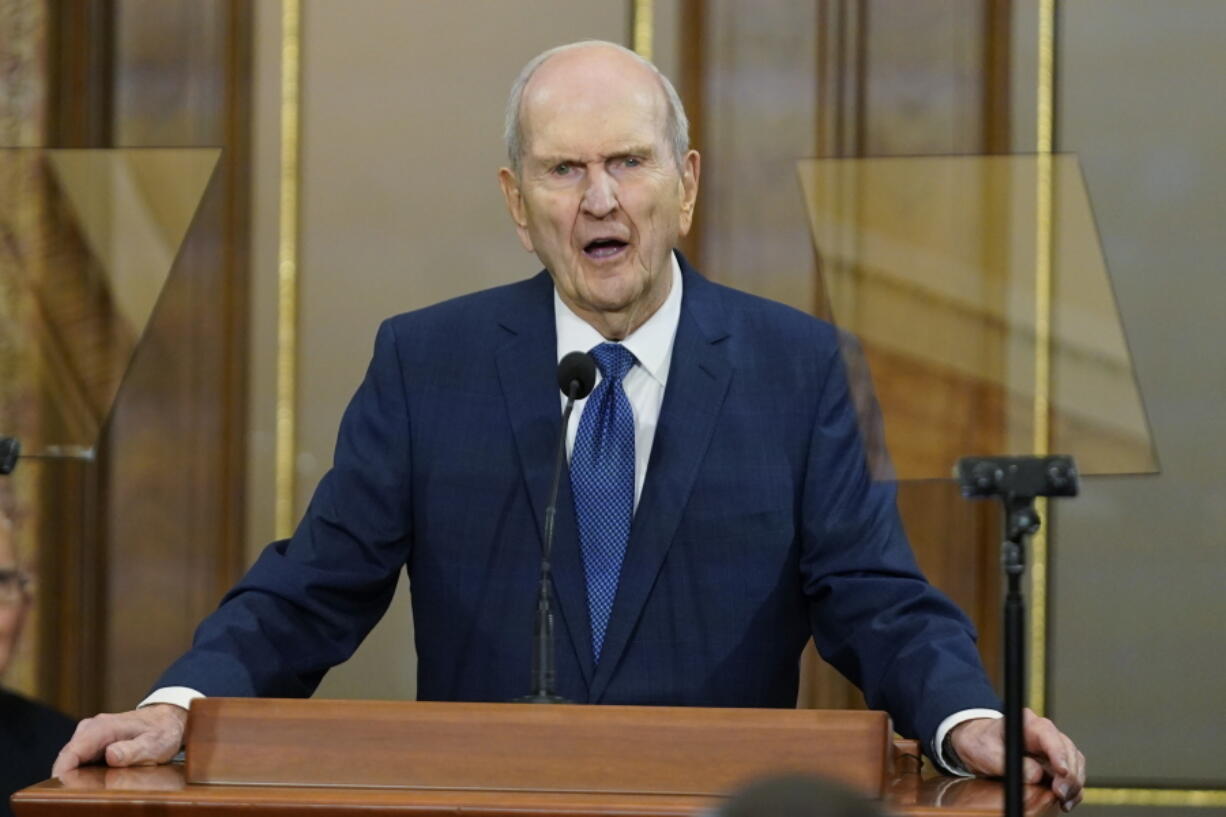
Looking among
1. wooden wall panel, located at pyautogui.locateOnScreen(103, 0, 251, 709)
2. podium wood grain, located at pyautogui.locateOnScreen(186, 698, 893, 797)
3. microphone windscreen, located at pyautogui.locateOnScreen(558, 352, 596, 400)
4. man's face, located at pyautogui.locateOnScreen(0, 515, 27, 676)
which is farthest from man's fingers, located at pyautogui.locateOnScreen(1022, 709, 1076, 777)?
wooden wall panel, located at pyautogui.locateOnScreen(103, 0, 251, 709)

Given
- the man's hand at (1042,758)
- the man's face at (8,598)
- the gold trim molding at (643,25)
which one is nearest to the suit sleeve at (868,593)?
the man's hand at (1042,758)

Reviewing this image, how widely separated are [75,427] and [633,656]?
822 mm

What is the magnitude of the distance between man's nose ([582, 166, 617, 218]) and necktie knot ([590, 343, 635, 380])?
17cm

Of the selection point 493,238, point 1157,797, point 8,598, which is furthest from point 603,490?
point 1157,797

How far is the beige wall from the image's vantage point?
12.5 ft

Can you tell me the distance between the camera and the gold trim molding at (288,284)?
379 cm

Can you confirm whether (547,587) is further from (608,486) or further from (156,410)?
(156,410)

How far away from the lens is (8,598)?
2838mm

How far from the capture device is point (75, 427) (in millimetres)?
2492

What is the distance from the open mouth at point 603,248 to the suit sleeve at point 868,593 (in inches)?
12.2

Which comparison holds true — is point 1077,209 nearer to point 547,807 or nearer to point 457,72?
point 547,807

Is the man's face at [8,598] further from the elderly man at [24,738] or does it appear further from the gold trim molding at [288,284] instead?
the gold trim molding at [288,284]

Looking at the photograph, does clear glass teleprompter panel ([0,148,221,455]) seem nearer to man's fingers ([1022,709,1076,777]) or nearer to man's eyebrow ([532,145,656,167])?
man's eyebrow ([532,145,656,167])

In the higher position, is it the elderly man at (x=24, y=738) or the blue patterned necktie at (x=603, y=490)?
the blue patterned necktie at (x=603, y=490)
